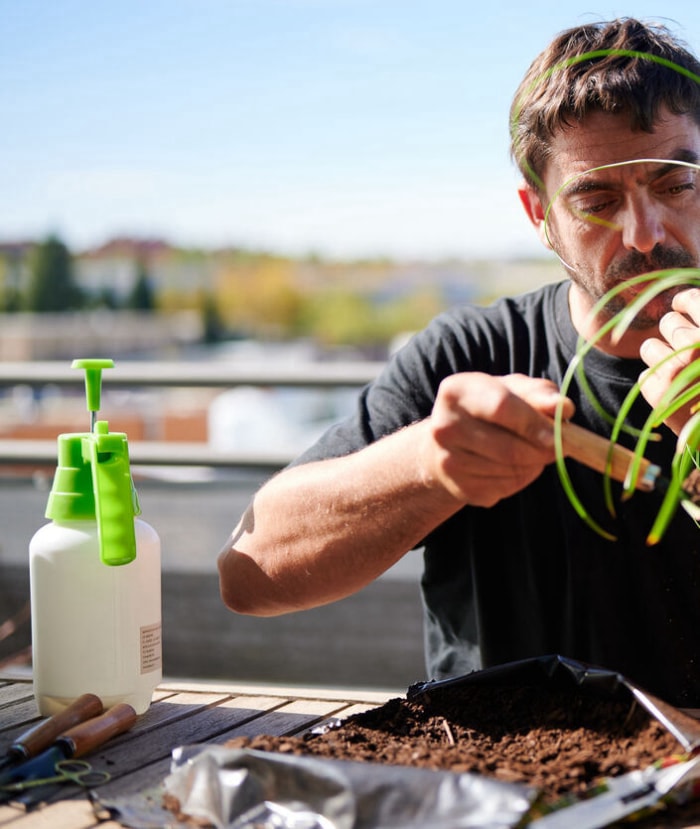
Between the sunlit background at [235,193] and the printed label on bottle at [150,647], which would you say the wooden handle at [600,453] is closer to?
the printed label on bottle at [150,647]

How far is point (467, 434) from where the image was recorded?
894mm

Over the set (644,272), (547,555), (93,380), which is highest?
(644,272)

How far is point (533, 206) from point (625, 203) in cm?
43

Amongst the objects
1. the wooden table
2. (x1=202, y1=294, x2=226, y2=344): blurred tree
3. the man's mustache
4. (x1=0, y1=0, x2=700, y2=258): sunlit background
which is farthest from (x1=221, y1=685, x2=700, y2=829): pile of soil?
(x1=0, y1=0, x2=700, y2=258): sunlit background

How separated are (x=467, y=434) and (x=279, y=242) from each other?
35057 mm

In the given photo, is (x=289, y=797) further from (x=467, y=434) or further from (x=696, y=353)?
(x=696, y=353)

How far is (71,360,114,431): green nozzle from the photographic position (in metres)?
1.06

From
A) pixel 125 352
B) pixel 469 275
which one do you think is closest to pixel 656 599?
pixel 125 352

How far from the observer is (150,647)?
104 centimetres

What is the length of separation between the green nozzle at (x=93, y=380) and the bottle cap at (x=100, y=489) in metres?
0.01

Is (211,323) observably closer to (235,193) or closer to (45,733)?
(235,193)

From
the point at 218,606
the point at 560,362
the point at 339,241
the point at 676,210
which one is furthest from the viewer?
the point at 339,241

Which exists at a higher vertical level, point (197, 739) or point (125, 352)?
point (125, 352)

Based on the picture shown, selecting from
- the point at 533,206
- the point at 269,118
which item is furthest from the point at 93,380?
the point at 269,118
